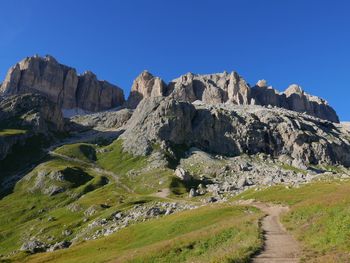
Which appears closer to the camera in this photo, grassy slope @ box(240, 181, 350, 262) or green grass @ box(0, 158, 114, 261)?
grassy slope @ box(240, 181, 350, 262)

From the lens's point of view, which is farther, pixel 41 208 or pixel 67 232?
pixel 41 208

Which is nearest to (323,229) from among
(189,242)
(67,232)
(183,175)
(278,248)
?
(278,248)

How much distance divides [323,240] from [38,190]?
568ft

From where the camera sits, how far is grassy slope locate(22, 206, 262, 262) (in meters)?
33.2

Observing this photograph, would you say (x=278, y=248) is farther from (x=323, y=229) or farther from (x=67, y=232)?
(x=67, y=232)

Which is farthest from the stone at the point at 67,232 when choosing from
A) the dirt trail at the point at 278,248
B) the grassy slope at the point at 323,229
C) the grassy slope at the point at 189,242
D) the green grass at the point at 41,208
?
the dirt trail at the point at 278,248

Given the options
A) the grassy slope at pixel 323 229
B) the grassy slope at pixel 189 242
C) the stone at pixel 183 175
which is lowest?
the grassy slope at pixel 189 242

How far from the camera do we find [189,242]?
40062mm

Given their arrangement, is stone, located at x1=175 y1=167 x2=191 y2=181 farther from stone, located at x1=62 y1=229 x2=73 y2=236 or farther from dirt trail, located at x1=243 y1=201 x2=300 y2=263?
dirt trail, located at x1=243 y1=201 x2=300 y2=263

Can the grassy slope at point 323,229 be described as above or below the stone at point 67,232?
above

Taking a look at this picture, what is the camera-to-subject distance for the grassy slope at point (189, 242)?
109 ft

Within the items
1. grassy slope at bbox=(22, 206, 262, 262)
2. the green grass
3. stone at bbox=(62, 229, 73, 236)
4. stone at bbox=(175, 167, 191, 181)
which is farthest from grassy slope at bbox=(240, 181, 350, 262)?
stone at bbox=(175, 167, 191, 181)

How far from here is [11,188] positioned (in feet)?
632

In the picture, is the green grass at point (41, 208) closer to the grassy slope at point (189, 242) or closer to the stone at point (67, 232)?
the stone at point (67, 232)
